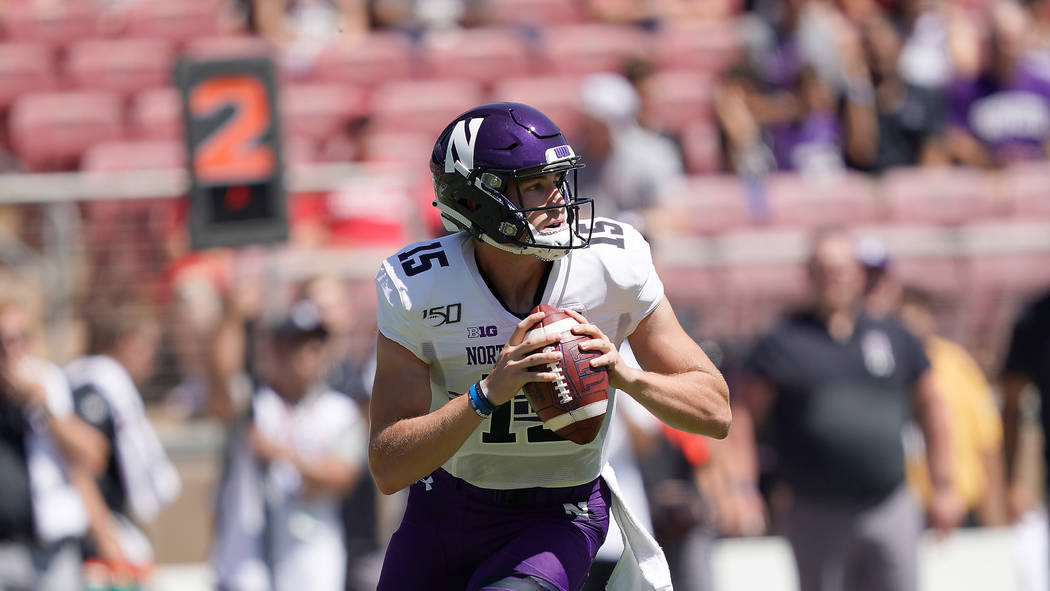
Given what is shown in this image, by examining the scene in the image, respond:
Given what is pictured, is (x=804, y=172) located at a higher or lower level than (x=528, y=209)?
A: lower

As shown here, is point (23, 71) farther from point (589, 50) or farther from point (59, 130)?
point (589, 50)

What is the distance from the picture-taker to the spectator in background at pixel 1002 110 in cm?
1020

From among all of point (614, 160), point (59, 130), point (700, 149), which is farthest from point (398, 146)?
point (59, 130)

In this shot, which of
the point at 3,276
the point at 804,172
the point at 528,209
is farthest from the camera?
the point at 804,172

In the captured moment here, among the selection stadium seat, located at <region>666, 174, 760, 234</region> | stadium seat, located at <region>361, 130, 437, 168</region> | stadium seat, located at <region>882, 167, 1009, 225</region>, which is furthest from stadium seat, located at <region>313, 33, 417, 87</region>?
stadium seat, located at <region>882, 167, 1009, 225</region>

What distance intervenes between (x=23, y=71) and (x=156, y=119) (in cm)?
159

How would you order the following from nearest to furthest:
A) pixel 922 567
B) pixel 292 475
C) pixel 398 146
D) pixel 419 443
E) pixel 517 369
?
pixel 517 369, pixel 419 443, pixel 292 475, pixel 922 567, pixel 398 146

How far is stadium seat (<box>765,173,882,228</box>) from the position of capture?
9.48 m

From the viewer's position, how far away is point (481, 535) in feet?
10.8

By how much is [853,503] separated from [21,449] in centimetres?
380

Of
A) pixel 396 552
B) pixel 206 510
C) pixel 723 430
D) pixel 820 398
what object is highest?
pixel 723 430

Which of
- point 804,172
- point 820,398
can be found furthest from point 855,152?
point 820,398

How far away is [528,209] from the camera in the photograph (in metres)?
3.17

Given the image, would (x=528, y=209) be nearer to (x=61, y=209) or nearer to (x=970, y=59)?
(x=61, y=209)
